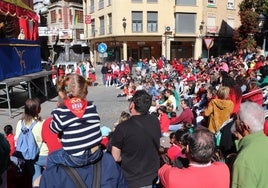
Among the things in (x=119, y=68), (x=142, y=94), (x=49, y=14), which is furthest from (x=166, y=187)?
(x=49, y=14)

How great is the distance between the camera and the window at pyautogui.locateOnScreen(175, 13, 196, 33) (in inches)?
1396

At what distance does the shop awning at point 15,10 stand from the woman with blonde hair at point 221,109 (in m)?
9.24

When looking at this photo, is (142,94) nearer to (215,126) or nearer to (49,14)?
(215,126)

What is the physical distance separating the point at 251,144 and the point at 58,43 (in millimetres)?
46062

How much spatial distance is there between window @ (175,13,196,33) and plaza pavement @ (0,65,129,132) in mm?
16628

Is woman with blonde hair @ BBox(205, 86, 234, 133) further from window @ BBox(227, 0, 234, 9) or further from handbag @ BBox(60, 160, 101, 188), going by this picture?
window @ BBox(227, 0, 234, 9)

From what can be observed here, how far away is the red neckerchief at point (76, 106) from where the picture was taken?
8.47 feet

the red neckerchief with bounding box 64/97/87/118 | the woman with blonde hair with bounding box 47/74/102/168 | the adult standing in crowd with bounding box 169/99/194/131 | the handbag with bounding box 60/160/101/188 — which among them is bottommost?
the adult standing in crowd with bounding box 169/99/194/131

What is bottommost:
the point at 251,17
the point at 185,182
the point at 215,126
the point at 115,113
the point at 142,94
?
the point at 115,113

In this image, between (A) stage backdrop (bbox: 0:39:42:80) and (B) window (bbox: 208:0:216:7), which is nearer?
(A) stage backdrop (bbox: 0:39:42:80)

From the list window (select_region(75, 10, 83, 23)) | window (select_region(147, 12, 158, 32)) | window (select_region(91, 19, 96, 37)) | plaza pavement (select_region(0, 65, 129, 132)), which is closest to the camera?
plaza pavement (select_region(0, 65, 129, 132))

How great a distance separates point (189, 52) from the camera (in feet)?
125

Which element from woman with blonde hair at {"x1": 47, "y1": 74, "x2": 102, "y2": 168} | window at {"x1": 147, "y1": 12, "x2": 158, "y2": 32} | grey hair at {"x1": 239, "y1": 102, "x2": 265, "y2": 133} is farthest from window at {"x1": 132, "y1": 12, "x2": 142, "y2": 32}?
woman with blonde hair at {"x1": 47, "y1": 74, "x2": 102, "y2": 168}

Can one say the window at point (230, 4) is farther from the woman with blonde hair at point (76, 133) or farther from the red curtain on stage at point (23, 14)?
the woman with blonde hair at point (76, 133)
